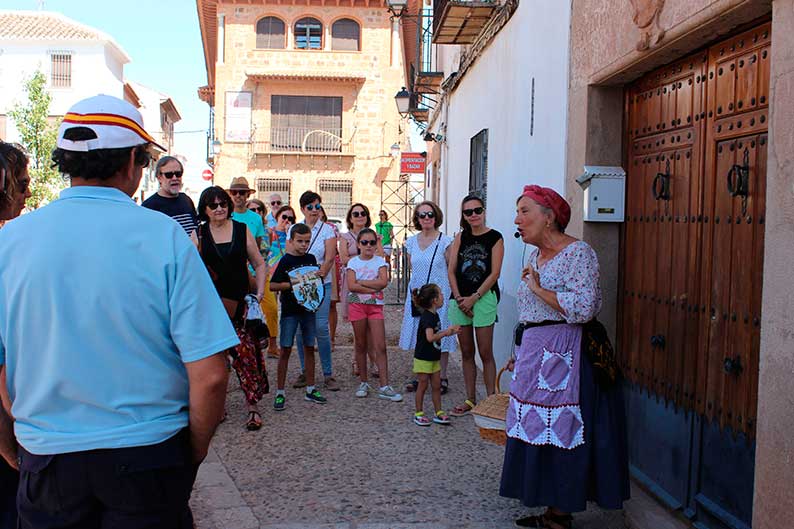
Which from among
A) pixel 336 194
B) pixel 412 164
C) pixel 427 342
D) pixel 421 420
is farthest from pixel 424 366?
pixel 336 194

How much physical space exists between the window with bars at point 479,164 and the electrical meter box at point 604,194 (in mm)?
4227

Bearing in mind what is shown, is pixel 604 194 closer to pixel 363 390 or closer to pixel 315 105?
pixel 363 390

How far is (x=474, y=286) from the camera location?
6480mm

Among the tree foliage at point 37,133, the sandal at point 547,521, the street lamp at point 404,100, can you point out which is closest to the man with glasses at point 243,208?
the sandal at point 547,521

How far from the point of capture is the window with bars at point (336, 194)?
105 ft

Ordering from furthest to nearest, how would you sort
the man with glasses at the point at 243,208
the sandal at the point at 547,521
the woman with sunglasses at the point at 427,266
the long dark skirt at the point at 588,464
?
the man with glasses at the point at 243,208 < the woman with sunglasses at the point at 427,266 < the sandal at the point at 547,521 < the long dark skirt at the point at 588,464

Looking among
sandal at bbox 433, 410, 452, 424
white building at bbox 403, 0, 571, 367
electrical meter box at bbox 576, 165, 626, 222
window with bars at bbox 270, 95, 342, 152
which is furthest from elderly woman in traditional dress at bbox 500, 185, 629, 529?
window with bars at bbox 270, 95, 342, 152

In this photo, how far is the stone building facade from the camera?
3144 cm

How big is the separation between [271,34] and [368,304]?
26.8 metres

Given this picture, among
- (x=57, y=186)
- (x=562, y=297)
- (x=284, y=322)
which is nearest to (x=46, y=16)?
(x=57, y=186)

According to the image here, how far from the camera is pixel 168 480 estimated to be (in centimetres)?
205

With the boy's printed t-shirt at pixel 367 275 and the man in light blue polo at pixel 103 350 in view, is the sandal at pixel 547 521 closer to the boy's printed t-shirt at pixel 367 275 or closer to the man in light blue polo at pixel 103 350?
the man in light blue polo at pixel 103 350

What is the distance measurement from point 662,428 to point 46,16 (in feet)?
151

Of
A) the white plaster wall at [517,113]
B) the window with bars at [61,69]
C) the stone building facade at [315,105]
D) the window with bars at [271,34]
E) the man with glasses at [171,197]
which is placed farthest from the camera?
the window with bars at [61,69]
